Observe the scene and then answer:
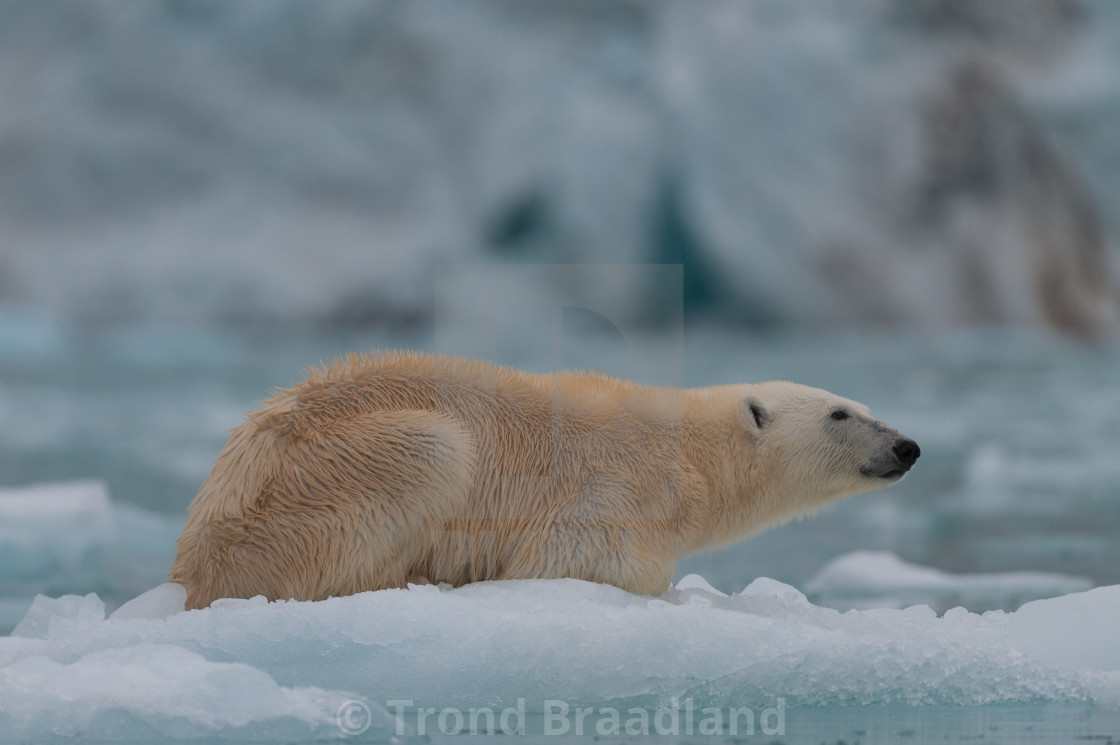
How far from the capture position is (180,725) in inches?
87.3

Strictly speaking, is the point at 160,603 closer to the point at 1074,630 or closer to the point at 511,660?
the point at 511,660

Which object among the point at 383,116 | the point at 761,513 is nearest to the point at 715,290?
the point at 383,116

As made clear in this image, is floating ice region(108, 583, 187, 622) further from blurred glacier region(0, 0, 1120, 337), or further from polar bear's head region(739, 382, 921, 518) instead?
blurred glacier region(0, 0, 1120, 337)

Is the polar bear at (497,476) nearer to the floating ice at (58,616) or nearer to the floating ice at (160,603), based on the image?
the floating ice at (160,603)

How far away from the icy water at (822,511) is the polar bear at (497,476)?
323 millimetres

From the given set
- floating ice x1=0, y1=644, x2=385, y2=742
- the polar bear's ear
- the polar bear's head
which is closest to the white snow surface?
floating ice x1=0, y1=644, x2=385, y2=742

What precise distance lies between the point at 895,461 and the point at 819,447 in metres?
0.25

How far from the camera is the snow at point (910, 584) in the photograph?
17.6ft

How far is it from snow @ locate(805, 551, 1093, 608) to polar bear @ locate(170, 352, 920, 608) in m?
2.07

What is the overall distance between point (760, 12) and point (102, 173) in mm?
10605

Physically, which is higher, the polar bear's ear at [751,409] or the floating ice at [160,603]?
the polar bear's ear at [751,409]

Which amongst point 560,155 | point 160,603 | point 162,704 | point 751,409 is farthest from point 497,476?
point 560,155

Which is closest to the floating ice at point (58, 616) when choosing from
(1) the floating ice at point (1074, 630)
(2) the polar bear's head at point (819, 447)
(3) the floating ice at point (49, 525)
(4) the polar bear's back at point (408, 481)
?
(4) the polar bear's back at point (408, 481)

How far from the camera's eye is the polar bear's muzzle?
10.9 ft
